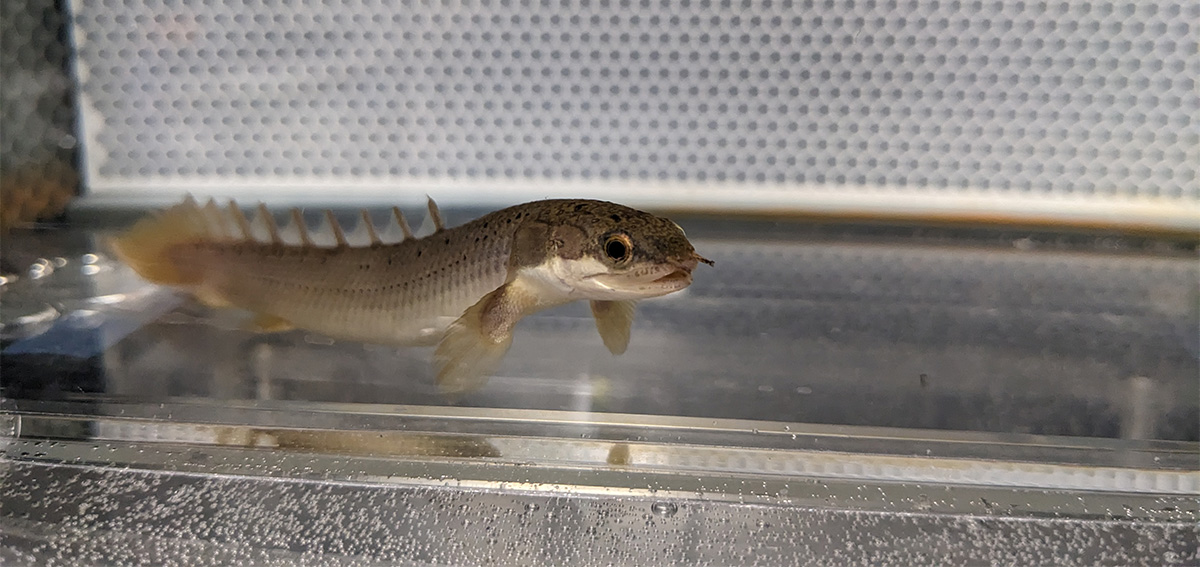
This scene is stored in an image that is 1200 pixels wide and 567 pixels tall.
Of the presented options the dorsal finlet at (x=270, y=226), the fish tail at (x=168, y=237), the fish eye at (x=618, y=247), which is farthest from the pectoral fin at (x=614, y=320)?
the fish tail at (x=168, y=237)

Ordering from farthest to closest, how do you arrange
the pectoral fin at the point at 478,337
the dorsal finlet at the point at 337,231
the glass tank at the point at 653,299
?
the dorsal finlet at the point at 337,231 < the pectoral fin at the point at 478,337 < the glass tank at the point at 653,299

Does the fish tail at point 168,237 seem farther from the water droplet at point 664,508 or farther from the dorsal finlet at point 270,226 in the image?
the water droplet at point 664,508

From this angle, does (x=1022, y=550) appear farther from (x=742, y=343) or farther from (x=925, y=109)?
(x=925, y=109)

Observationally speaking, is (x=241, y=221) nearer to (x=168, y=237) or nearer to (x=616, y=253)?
(x=168, y=237)

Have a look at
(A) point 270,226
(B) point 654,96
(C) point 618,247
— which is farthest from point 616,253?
(B) point 654,96

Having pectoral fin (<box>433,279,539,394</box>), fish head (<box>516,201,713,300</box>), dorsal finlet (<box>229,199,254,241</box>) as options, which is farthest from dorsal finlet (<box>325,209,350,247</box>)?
fish head (<box>516,201,713,300</box>)

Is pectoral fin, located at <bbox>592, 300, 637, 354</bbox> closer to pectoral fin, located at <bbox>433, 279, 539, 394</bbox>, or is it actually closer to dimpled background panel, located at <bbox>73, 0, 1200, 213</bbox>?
pectoral fin, located at <bbox>433, 279, 539, 394</bbox>

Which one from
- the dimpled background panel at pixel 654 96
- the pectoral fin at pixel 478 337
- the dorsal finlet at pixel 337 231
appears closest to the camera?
the pectoral fin at pixel 478 337
